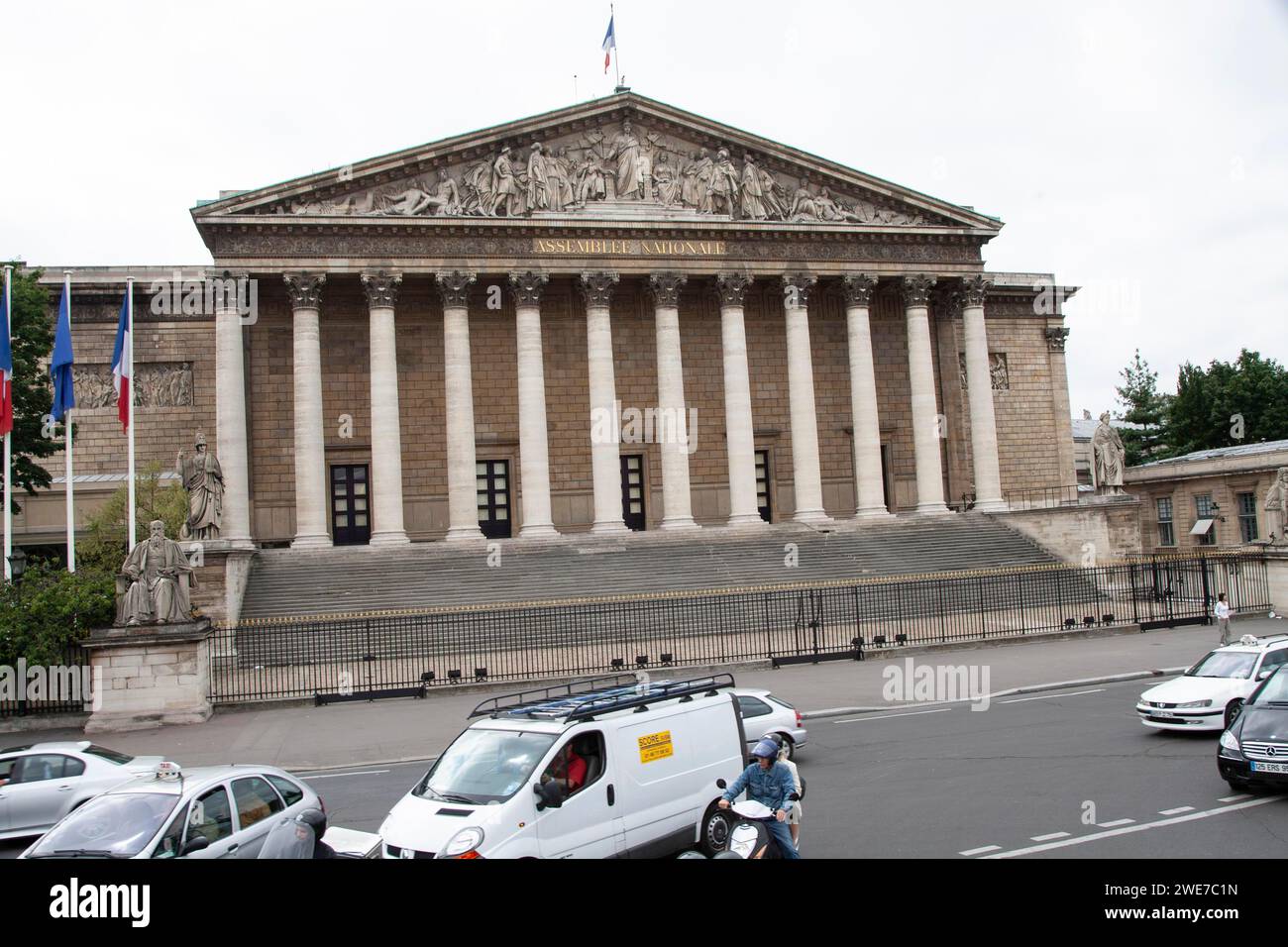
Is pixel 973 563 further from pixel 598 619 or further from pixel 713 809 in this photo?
pixel 713 809

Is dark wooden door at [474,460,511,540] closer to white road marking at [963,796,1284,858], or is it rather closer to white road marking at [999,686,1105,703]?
white road marking at [999,686,1105,703]

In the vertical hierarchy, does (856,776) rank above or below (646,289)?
below

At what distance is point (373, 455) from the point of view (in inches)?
1484

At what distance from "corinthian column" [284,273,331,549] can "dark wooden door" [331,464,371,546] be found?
3182mm

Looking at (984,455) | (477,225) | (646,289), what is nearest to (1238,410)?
(984,455)

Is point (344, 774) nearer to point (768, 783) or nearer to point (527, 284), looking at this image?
point (768, 783)

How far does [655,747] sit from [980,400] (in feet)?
121

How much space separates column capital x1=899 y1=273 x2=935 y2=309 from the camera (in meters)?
43.0

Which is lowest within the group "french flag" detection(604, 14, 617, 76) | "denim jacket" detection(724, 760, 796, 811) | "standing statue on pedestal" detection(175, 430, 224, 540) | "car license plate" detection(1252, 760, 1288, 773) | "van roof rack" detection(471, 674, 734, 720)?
"car license plate" detection(1252, 760, 1288, 773)

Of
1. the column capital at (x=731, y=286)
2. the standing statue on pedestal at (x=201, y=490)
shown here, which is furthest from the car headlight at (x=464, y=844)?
the column capital at (x=731, y=286)

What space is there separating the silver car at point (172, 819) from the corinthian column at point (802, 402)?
32.6 m

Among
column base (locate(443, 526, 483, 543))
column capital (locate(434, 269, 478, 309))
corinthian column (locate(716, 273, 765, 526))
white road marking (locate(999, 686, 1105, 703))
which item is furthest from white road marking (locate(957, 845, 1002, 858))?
column capital (locate(434, 269, 478, 309))
